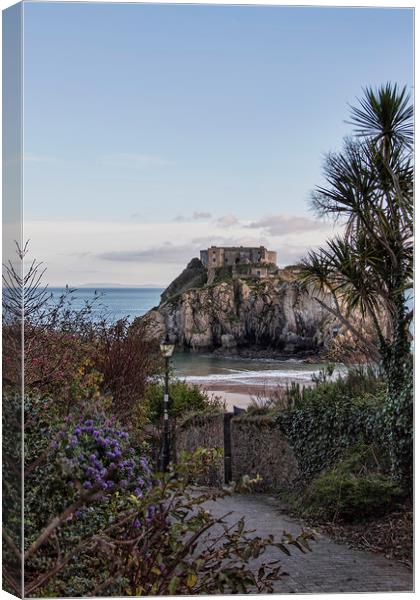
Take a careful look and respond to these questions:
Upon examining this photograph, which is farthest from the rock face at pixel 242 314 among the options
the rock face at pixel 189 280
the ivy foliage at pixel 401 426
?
the ivy foliage at pixel 401 426

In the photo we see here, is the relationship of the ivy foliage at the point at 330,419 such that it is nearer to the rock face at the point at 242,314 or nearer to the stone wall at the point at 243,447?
the stone wall at the point at 243,447

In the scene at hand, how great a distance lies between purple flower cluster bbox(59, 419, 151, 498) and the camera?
4.64 meters

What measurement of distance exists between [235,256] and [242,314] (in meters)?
0.41

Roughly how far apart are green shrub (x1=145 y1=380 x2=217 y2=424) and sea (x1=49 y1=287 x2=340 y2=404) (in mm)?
100

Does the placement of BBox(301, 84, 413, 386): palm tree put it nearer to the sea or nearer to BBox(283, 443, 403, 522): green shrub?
the sea

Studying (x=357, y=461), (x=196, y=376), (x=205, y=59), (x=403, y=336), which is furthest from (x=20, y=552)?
(x=205, y=59)

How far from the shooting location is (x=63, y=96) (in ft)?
A: 16.4

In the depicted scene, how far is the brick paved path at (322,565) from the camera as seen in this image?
476 centimetres

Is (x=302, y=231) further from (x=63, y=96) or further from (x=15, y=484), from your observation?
(x=15, y=484)

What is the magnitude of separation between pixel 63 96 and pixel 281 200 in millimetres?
1560

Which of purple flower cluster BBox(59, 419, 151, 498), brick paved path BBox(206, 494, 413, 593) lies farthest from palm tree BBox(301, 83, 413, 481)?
purple flower cluster BBox(59, 419, 151, 498)

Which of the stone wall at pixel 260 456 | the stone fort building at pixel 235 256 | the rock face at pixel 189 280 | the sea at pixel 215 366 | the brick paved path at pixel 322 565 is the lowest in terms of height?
the brick paved path at pixel 322 565

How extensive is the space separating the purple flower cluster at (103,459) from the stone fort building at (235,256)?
1.26 meters

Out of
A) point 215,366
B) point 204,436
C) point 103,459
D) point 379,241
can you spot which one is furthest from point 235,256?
point 103,459
